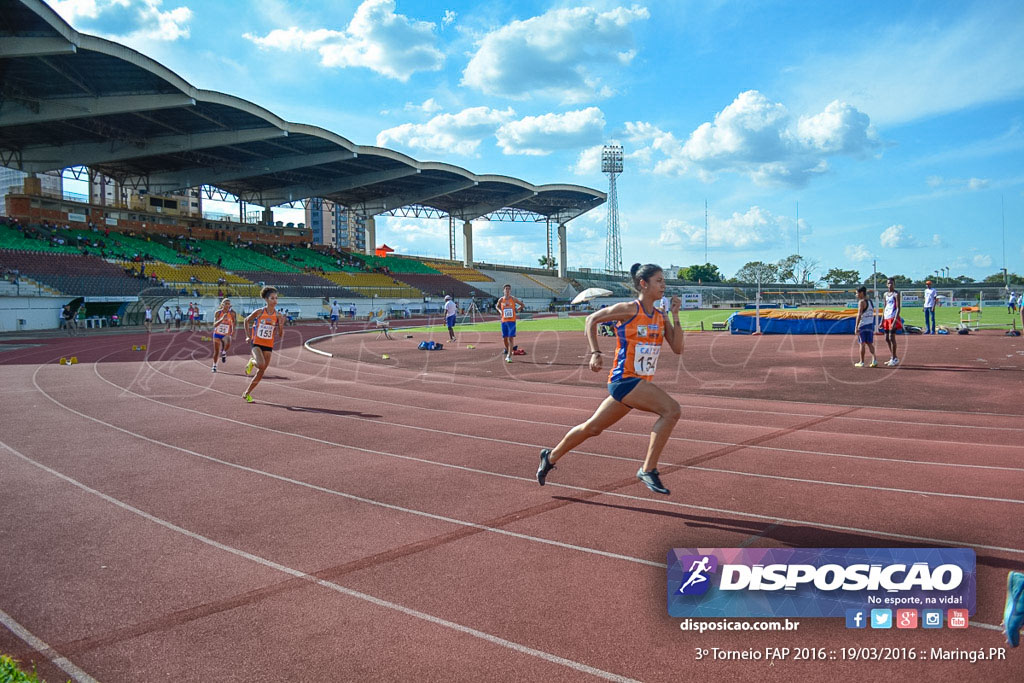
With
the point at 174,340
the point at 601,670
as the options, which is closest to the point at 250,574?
the point at 601,670

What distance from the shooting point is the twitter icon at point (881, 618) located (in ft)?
10.7

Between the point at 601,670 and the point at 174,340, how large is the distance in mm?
32958

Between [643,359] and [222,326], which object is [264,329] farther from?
[643,359]

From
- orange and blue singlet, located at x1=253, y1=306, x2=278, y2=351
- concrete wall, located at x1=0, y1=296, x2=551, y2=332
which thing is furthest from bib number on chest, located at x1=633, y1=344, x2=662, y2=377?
concrete wall, located at x1=0, y1=296, x2=551, y2=332

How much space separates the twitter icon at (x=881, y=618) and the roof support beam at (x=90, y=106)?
45.1 meters

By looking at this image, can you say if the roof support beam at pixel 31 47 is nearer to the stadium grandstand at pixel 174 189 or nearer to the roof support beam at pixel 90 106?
the stadium grandstand at pixel 174 189

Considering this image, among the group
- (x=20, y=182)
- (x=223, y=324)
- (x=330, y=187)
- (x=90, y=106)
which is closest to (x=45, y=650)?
(x=223, y=324)

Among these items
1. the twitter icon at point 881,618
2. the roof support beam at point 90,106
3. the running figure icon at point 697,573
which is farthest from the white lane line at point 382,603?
the roof support beam at point 90,106

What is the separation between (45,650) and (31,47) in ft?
122

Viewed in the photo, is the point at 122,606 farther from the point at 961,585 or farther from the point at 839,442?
the point at 839,442

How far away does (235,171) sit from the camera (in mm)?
55812

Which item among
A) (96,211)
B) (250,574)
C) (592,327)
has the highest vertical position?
(96,211)

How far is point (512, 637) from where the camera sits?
3248 mm
